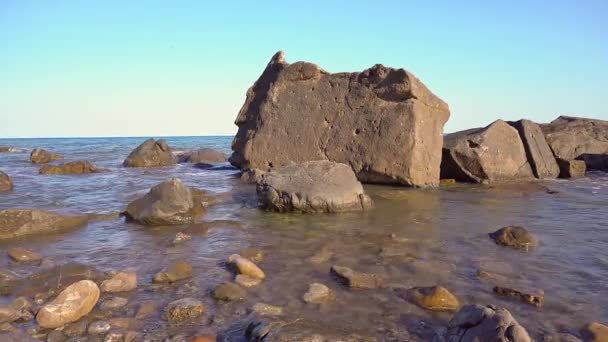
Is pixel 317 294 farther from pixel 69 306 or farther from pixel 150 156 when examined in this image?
pixel 150 156

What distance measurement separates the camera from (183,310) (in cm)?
282

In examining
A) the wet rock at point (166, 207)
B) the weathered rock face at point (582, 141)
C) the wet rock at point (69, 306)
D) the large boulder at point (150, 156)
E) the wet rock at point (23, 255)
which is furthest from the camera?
the large boulder at point (150, 156)

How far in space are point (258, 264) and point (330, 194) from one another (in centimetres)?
227

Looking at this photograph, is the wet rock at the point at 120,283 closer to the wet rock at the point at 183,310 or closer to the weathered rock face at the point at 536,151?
the wet rock at the point at 183,310

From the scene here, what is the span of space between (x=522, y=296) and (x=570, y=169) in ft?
28.3

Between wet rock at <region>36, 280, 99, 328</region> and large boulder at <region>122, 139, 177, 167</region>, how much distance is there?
11955 mm

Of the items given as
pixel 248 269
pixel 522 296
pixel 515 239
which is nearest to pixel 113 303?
pixel 248 269

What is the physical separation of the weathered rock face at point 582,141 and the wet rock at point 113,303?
38.7 ft

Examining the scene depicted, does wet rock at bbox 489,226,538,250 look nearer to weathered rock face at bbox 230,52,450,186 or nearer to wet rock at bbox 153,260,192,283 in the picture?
wet rock at bbox 153,260,192,283

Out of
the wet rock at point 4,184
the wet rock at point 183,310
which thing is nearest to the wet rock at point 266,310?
the wet rock at point 183,310

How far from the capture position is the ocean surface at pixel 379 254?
2.78 m

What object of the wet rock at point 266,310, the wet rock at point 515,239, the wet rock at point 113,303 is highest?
the wet rock at point 515,239

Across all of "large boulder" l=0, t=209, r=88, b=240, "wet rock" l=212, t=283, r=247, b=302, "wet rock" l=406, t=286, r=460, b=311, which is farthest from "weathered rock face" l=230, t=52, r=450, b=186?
"wet rock" l=212, t=283, r=247, b=302

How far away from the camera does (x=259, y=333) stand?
8.14 feet
